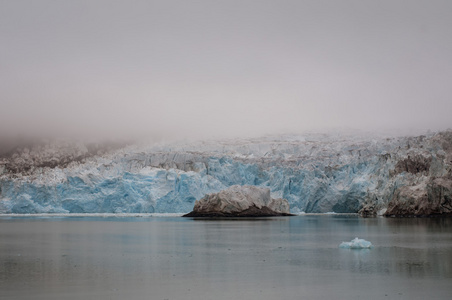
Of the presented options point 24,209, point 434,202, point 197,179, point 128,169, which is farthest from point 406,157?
point 24,209

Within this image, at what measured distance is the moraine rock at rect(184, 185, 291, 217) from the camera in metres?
48.5

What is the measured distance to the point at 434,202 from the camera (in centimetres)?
3934

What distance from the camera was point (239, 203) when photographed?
161 ft

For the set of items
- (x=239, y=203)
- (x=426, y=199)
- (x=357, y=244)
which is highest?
(x=357, y=244)

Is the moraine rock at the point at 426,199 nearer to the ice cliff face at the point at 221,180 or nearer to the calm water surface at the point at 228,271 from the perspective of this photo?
the ice cliff face at the point at 221,180

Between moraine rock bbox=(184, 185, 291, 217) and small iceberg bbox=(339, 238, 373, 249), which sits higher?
small iceberg bbox=(339, 238, 373, 249)

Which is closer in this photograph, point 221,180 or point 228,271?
point 228,271

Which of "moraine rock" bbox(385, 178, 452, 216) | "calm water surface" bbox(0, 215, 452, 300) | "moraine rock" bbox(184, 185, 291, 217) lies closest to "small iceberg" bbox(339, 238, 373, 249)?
"calm water surface" bbox(0, 215, 452, 300)

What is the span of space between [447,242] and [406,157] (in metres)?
27.2

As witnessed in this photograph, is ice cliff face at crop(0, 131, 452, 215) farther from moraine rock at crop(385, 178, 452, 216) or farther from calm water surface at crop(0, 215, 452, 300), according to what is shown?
calm water surface at crop(0, 215, 452, 300)

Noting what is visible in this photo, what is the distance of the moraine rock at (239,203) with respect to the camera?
48500 mm

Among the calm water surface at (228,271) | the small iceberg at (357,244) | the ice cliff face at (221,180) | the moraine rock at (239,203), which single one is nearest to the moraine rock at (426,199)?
the ice cliff face at (221,180)

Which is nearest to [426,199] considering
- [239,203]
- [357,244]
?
[239,203]

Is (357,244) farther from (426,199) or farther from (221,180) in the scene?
(221,180)
